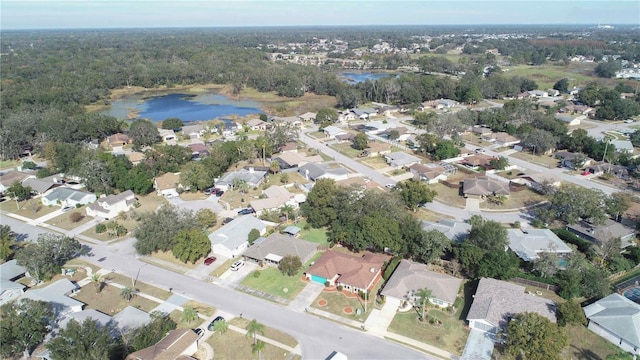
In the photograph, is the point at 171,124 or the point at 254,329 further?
the point at 171,124

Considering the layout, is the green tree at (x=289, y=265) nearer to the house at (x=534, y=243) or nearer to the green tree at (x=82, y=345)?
the green tree at (x=82, y=345)

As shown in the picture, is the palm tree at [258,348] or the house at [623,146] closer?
the palm tree at [258,348]

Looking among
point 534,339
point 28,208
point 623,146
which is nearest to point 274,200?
point 534,339

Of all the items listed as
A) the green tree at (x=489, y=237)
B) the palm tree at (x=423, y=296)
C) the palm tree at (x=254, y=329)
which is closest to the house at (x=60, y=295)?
the palm tree at (x=254, y=329)

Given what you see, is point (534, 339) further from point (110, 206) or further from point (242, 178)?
point (110, 206)

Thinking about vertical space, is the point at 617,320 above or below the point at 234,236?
above

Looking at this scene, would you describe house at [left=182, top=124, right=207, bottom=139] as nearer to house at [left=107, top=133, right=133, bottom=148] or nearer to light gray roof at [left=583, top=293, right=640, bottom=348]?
house at [left=107, top=133, right=133, bottom=148]

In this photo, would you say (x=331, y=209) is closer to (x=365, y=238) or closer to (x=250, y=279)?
(x=365, y=238)
